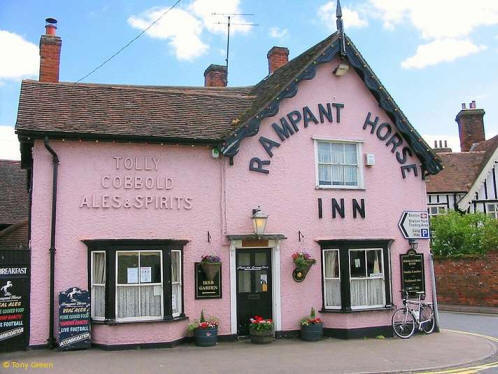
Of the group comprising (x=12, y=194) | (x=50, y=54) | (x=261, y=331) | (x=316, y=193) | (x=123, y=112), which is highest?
(x=50, y=54)

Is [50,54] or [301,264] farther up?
[50,54]

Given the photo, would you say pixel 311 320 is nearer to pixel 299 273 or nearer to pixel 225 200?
pixel 299 273

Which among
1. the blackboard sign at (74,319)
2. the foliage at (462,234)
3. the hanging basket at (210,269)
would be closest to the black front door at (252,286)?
the hanging basket at (210,269)

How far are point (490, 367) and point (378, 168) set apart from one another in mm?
6124

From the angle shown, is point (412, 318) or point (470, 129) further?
point (470, 129)

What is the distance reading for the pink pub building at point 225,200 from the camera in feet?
40.0

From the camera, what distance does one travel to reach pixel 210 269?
13.0 metres

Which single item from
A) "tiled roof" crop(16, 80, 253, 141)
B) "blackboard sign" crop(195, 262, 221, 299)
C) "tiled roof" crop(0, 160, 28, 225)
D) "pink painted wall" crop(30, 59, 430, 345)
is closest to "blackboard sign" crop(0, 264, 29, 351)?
"pink painted wall" crop(30, 59, 430, 345)

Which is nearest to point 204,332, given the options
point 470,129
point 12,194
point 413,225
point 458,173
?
point 413,225

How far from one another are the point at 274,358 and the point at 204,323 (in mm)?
2119

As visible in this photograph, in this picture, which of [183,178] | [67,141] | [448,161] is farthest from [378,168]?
[448,161]

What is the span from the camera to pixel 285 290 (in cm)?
1370

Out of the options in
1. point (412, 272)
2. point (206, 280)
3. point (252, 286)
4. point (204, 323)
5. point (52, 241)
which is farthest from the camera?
point (412, 272)

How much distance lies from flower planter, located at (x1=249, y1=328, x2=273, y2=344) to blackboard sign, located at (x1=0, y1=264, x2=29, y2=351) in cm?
497
